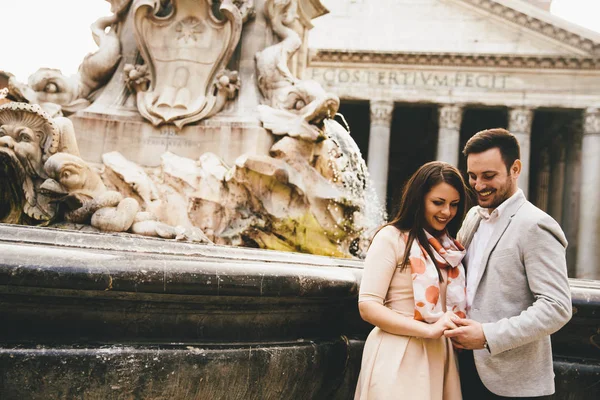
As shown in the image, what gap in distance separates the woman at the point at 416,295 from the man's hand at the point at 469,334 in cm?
3

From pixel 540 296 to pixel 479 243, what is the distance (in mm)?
320

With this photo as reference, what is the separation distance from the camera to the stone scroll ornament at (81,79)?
518 cm

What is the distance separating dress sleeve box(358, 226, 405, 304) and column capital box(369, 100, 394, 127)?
987 inches

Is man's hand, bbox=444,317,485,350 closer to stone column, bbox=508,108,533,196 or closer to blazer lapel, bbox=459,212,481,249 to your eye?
blazer lapel, bbox=459,212,481,249

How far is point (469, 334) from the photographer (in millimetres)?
1954

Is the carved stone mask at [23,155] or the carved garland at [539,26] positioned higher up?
the carved garland at [539,26]

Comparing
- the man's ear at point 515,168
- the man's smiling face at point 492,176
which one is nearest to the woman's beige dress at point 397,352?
the man's smiling face at point 492,176

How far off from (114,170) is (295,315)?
2939mm

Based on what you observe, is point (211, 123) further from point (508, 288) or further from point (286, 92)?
point (508, 288)

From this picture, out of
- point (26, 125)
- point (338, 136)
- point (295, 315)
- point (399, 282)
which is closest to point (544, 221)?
point (399, 282)

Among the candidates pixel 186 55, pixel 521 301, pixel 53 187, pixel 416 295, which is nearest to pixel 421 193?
pixel 416 295

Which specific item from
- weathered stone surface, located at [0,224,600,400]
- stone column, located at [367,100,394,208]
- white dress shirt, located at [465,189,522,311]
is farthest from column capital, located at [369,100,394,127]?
white dress shirt, located at [465,189,522,311]

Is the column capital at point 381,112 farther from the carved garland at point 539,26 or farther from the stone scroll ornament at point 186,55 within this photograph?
the stone scroll ornament at point 186,55

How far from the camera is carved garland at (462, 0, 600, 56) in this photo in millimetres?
25250
